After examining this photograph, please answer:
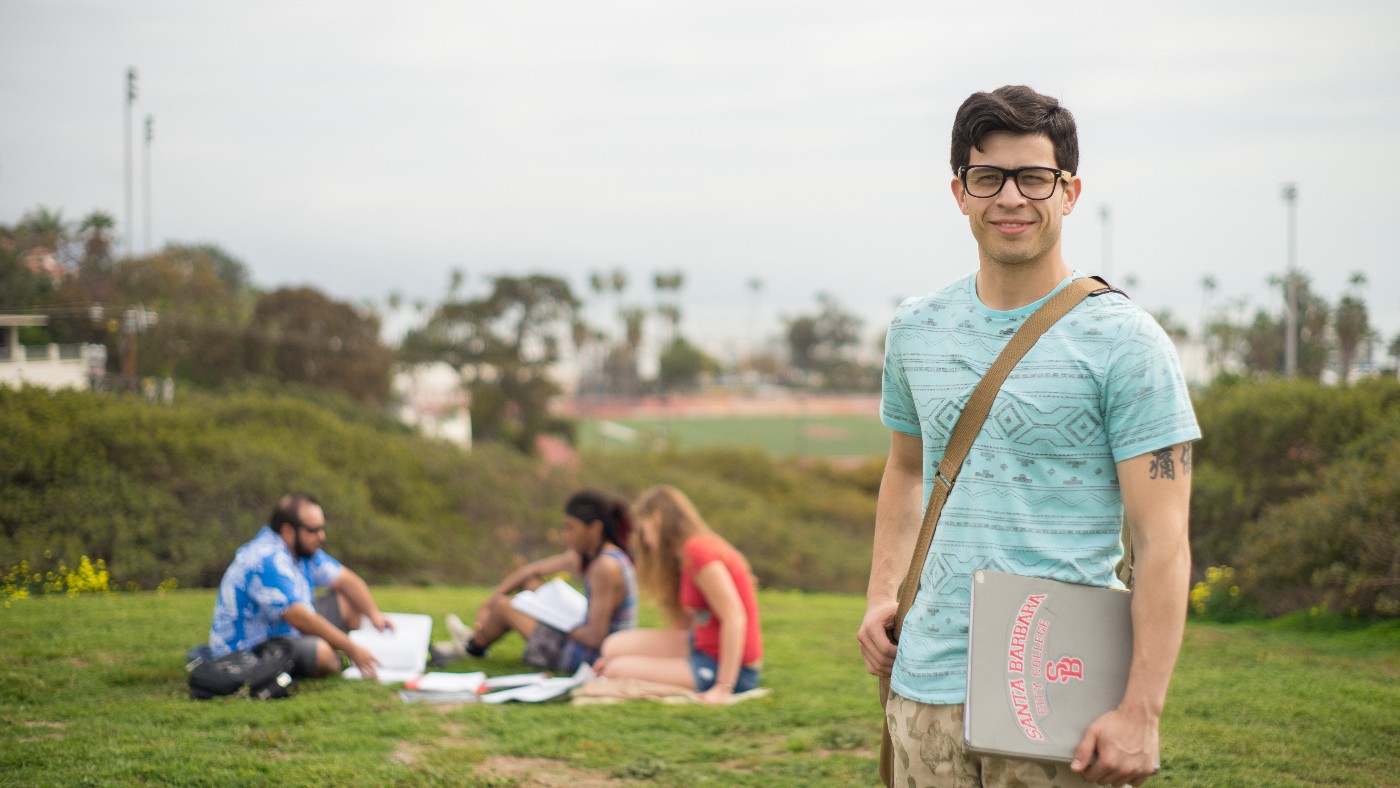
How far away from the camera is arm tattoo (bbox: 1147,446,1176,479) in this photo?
1.86m

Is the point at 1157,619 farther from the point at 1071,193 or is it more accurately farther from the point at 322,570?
the point at 322,570

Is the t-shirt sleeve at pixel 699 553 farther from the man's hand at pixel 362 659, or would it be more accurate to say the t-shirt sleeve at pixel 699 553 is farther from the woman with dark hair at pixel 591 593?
the man's hand at pixel 362 659

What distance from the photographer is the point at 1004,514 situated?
203 cm

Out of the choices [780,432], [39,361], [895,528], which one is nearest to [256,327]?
[39,361]

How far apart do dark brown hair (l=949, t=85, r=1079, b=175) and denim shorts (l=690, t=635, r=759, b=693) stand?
13.8ft

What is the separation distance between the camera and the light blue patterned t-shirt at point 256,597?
5.54m

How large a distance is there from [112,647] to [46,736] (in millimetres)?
1785

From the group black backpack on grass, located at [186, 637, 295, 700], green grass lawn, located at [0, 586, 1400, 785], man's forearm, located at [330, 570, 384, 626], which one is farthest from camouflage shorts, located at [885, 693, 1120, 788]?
man's forearm, located at [330, 570, 384, 626]

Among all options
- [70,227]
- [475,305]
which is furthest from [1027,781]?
[475,305]

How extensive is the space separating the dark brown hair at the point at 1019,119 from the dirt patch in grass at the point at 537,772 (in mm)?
3087

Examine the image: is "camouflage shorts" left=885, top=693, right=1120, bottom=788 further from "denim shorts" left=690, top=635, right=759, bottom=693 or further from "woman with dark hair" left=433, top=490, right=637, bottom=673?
"woman with dark hair" left=433, top=490, right=637, bottom=673

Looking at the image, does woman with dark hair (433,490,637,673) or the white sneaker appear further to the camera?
the white sneaker

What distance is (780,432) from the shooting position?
6375cm

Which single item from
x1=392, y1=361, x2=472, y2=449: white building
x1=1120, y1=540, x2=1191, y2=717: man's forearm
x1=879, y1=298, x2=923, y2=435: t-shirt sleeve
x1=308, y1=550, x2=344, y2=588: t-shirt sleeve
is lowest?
x1=392, y1=361, x2=472, y2=449: white building
